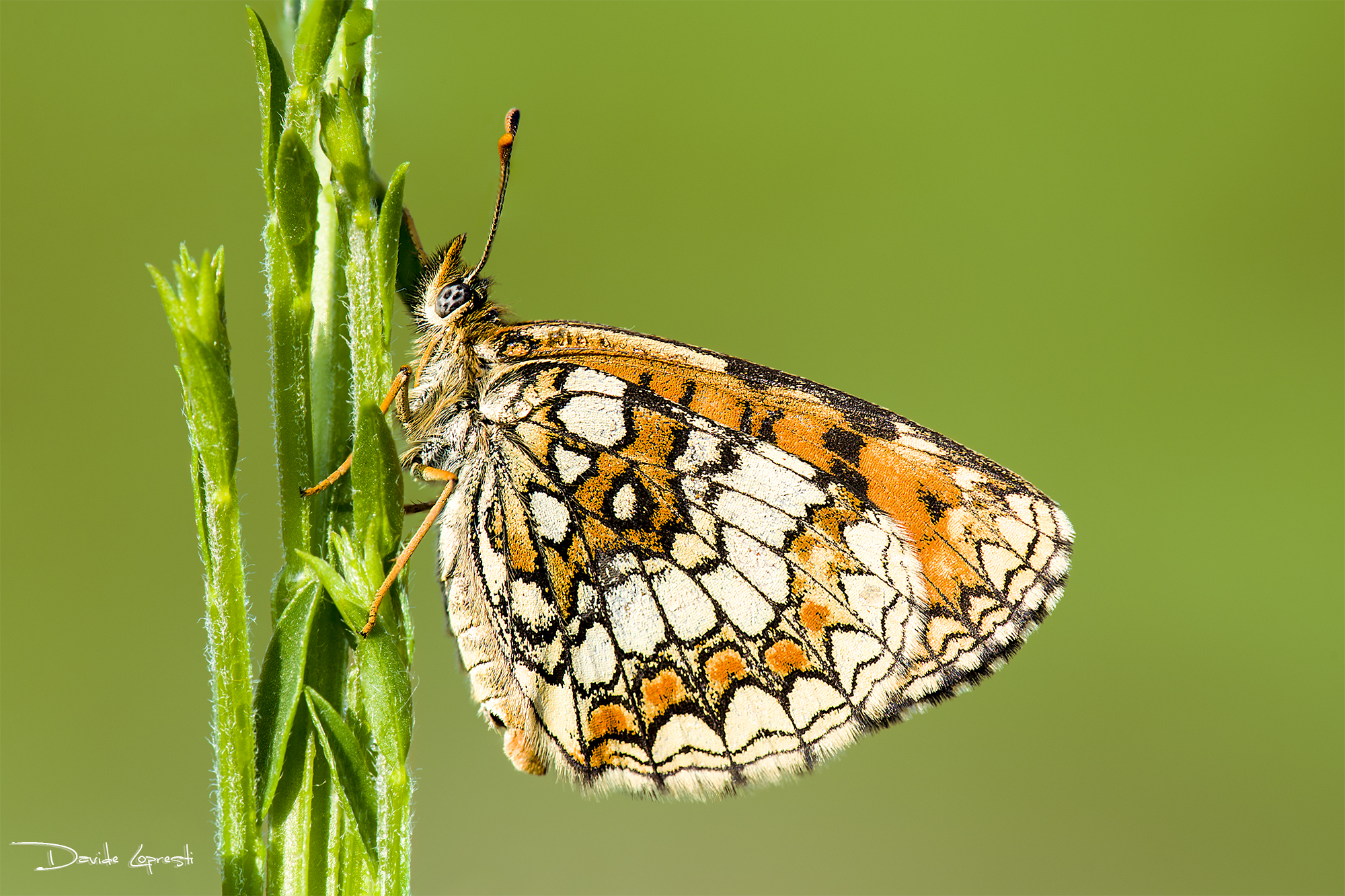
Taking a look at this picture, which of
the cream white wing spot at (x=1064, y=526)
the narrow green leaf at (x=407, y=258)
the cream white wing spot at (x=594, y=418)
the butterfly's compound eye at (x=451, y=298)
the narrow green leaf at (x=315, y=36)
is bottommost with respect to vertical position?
the cream white wing spot at (x=1064, y=526)

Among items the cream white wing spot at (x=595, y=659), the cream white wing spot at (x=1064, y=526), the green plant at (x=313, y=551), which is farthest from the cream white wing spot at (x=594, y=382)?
the cream white wing spot at (x=1064, y=526)

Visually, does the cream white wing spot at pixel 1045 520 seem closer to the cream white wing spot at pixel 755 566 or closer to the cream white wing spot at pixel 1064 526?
the cream white wing spot at pixel 1064 526

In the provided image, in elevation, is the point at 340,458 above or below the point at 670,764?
above

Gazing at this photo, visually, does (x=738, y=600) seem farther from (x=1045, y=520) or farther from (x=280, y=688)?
(x=280, y=688)

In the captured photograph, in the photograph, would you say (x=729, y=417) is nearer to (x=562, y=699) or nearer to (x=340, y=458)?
(x=562, y=699)

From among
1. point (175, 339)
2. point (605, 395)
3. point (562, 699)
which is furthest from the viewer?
point (605, 395)

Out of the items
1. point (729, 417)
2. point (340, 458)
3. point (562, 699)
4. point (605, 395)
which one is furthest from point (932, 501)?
point (340, 458)
